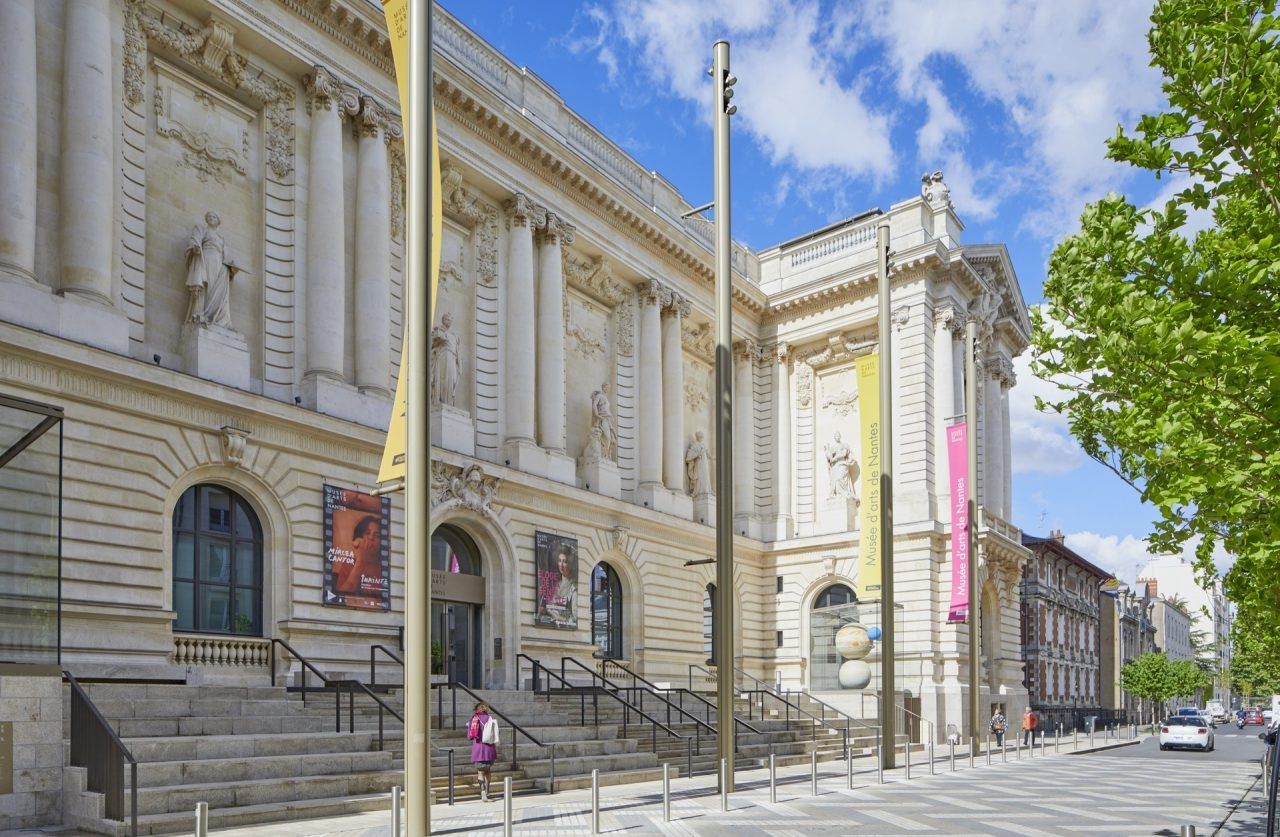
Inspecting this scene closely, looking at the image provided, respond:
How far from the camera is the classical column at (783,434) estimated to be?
1784 inches

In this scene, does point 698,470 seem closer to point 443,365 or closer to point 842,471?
point 842,471

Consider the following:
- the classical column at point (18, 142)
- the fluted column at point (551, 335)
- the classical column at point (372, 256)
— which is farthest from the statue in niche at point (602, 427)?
the classical column at point (18, 142)

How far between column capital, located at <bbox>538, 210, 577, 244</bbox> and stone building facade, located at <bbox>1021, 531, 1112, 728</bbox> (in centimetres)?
3207

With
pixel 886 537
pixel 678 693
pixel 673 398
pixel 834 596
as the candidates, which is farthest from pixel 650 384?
pixel 886 537

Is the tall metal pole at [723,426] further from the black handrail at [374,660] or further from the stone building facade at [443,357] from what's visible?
the stone building facade at [443,357]

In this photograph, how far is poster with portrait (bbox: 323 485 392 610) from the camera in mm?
25234

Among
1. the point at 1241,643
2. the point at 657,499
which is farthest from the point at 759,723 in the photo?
the point at 1241,643

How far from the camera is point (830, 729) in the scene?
34.0 metres

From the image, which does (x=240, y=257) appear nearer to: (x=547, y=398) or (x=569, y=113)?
(x=547, y=398)

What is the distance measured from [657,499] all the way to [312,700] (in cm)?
1860

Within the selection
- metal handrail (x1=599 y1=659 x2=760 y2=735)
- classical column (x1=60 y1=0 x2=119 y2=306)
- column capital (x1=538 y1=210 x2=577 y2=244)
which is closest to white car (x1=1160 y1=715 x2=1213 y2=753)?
metal handrail (x1=599 y1=659 x2=760 y2=735)

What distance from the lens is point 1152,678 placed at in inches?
2921

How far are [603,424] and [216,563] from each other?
15.6 m

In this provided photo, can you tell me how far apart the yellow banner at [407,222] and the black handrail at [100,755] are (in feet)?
14.6
